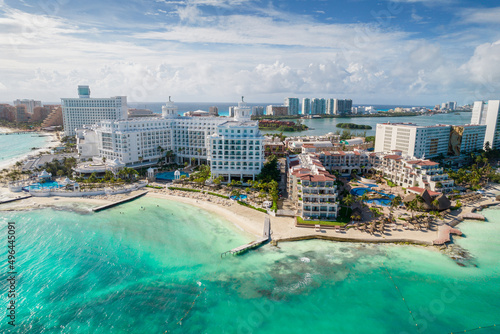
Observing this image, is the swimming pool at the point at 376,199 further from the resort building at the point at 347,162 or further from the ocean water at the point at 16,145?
the ocean water at the point at 16,145

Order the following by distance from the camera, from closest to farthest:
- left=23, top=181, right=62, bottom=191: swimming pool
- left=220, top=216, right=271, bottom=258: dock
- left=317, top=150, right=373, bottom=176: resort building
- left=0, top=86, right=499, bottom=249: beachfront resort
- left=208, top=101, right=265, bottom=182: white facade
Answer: left=220, top=216, right=271, bottom=258: dock
left=0, top=86, right=499, bottom=249: beachfront resort
left=23, top=181, right=62, bottom=191: swimming pool
left=208, top=101, right=265, bottom=182: white facade
left=317, top=150, right=373, bottom=176: resort building

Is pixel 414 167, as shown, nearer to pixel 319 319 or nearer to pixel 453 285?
pixel 453 285

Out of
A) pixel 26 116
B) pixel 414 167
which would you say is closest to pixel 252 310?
pixel 414 167

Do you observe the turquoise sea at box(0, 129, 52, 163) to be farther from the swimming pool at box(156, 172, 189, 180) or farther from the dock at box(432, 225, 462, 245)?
the dock at box(432, 225, 462, 245)

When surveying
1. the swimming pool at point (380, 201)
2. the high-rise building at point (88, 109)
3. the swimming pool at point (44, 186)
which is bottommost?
the swimming pool at point (380, 201)

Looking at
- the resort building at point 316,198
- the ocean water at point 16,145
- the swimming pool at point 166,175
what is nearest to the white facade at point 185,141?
the swimming pool at point 166,175

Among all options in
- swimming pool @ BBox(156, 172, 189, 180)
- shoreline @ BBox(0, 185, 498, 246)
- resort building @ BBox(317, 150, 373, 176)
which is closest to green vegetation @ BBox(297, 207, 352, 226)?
shoreline @ BBox(0, 185, 498, 246)
